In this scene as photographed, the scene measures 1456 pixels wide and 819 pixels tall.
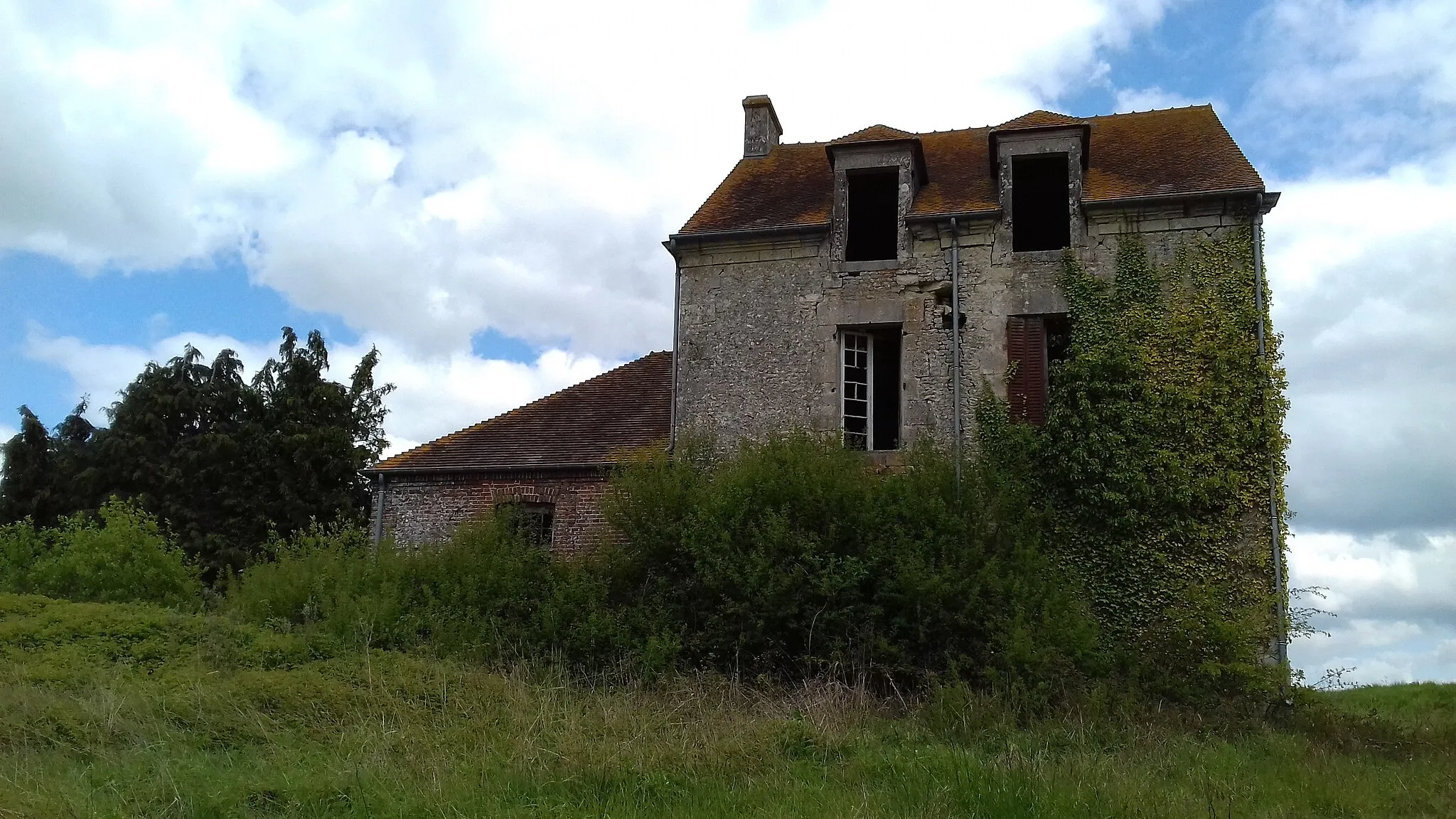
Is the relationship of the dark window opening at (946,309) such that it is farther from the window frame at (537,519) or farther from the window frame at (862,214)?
the window frame at (537,519)

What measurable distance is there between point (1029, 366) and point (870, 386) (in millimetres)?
2362

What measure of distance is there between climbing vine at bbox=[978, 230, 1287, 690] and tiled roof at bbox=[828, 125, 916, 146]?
14.6 feet

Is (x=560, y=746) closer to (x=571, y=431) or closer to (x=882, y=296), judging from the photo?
(x=882, y=296)

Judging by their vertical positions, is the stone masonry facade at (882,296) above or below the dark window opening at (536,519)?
above

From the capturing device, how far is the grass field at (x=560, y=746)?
309 inches

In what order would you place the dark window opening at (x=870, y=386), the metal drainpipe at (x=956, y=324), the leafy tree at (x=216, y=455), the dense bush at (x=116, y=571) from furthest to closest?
the leafy tree at (x=216, y=455)
the dense bush at (x=116, y=571)
the dark window opening at (x=870, y=386)
the metal drainpipe at (x=956, y=324)

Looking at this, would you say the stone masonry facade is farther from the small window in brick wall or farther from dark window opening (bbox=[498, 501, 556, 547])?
dark window opening (bbox=[498, 501, 556, 547])

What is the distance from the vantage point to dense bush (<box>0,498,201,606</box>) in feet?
52.3

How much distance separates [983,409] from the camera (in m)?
14.6

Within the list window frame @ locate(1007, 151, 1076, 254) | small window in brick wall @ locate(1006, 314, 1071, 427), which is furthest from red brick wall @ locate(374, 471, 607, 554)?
window frame @ locate(1007, 151, 1076, 254)

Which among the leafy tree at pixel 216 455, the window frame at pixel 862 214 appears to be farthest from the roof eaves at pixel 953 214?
the leafy tree at pixel 216 455

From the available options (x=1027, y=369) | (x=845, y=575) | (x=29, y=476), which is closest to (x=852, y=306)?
(x=1027, y=369)

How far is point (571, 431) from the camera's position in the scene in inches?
691

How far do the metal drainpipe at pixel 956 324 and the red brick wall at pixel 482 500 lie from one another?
5435mm
